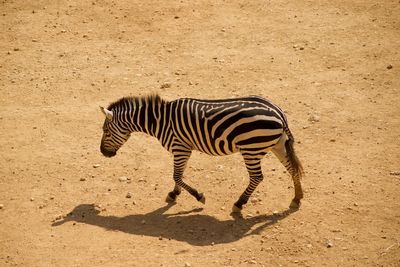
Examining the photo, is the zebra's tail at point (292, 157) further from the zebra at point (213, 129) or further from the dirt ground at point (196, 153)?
the dirt ground at point (196, 153)

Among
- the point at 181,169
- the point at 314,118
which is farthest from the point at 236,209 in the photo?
the point at 314,118

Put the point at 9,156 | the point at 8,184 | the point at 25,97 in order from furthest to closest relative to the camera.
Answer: the point at 25,97
the point at 9,156
the point at 8,184

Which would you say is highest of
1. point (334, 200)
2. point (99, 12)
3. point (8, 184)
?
point (99, 12)

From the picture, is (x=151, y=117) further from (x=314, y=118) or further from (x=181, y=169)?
(x=314, y=118)

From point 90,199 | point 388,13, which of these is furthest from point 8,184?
point 388,13

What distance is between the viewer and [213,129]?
7.25 meters

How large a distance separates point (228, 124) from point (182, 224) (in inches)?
66.4

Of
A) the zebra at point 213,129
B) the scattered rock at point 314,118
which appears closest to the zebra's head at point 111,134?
the zebra at point 213,129

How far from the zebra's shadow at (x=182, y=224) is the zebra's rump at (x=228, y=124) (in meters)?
1.08

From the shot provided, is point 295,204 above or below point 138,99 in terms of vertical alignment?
below

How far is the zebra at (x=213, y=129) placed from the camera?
276 inches

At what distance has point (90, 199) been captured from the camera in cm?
806

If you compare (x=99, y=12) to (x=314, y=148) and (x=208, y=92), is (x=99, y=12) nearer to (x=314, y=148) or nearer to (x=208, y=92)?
(x=208, y=92)

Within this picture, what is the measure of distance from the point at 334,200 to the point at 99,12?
29.1ft
